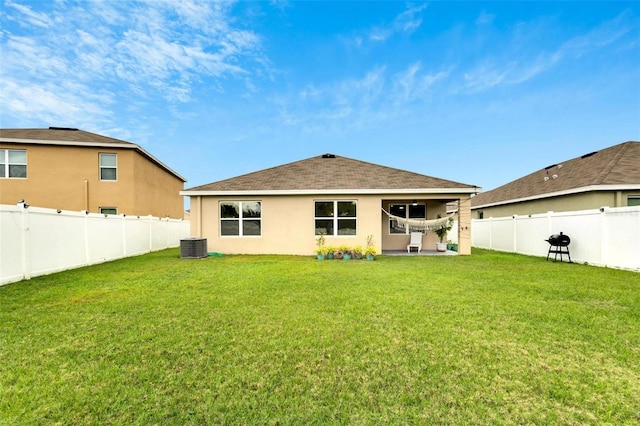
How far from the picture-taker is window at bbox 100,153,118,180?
14.2 meters

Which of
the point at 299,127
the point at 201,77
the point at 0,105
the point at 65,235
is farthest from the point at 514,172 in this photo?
the point at 0,105

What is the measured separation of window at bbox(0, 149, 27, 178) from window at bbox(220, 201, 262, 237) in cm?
1034

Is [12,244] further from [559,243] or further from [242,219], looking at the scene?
[559,243]

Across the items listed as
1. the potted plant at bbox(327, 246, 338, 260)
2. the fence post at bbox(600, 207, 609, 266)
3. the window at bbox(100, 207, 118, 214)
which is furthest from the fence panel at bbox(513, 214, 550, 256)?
the window at bbox(100, 207, 118, 214)

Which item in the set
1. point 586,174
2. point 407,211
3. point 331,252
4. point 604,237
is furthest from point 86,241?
point 586,174

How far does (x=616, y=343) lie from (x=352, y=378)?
3.08 metres

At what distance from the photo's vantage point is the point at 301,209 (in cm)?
1166

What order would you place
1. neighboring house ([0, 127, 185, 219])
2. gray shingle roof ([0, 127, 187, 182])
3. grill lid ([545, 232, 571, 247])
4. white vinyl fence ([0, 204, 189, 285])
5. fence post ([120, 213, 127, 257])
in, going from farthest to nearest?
neighboring house ([0, 127, 185, 219])
gray shingle roof ([0, 127, 187, 182])
fence post ([120, 213, 127, 257])
grill lid ([545, 232, 571, 247])
white vinyl fence ([0, 204, 189, 285])

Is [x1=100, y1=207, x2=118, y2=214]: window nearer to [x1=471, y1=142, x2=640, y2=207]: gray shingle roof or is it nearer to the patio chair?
the patio chair

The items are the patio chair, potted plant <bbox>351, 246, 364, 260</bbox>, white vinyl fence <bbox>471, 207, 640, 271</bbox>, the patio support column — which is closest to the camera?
white vinyl fence <bbox>471, 207, 640, 271</bbox>

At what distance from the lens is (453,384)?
7.96ft

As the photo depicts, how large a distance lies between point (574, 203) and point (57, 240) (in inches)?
689

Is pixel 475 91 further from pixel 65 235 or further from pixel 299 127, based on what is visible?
pixel 65 235

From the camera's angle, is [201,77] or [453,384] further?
[201,77]
